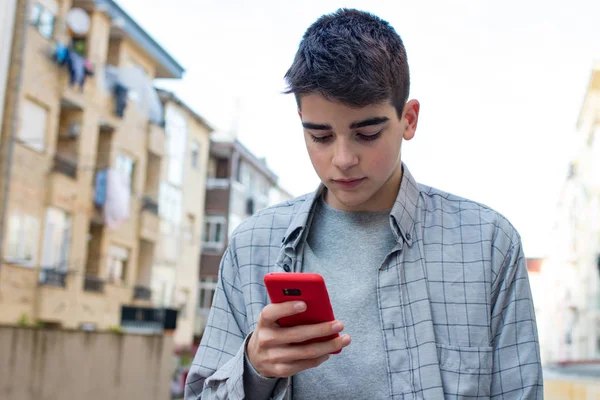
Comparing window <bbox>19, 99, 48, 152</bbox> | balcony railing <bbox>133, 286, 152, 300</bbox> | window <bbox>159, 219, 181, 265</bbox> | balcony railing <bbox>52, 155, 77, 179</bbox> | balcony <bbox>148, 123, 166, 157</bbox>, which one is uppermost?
balcony <bbox>148, 123, 166, 157</bbox>

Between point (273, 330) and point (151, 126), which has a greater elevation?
point (151, 126)

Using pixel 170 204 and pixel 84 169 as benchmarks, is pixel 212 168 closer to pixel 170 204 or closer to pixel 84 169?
pixel 170 204

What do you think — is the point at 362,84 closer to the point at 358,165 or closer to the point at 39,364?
the point at 358,165

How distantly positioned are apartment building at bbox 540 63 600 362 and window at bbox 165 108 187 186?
11.8m

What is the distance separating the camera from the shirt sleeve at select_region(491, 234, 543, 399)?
1.37 meters

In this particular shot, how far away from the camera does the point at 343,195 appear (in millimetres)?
1479

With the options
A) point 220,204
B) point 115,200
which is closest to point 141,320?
point 115,200

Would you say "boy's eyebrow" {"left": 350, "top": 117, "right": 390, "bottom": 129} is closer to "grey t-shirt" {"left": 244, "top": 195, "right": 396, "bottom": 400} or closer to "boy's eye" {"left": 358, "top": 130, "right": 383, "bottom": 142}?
"boy's eye" {"left": 358, "top": 130, "right": 383, "bottom": 142}

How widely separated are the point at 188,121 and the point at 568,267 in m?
16.6

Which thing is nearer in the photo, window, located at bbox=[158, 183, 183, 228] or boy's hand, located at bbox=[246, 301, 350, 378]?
boy's hand, located at bbox=[246, 301, 350, 378]

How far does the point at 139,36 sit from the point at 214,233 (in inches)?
357

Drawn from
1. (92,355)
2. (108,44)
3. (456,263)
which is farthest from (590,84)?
(456,263)

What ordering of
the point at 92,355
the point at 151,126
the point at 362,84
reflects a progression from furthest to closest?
1. the point at 151,126
2. the point at 92,355
3. the point at 362,84

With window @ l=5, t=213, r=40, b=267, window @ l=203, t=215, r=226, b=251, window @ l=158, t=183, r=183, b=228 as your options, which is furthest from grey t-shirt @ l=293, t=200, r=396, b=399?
window @ l=203, t=215, r=226, b=251
